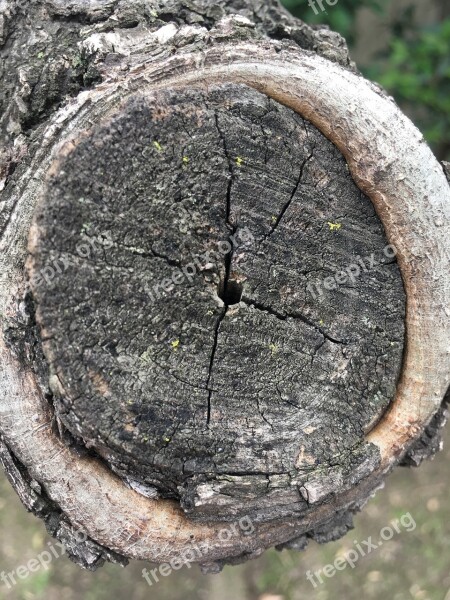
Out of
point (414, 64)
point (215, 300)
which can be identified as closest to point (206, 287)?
point (215, 300)

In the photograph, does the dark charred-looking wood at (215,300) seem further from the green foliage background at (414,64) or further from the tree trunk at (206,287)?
the green foliage background at (414,64)

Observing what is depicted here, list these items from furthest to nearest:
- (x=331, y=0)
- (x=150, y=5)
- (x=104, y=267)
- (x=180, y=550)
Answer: (x=331, y=0)
(x=150, y=5)
(x=180, y=550)
(x=104, y=267)

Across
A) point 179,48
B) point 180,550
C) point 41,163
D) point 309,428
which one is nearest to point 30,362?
point 41,163

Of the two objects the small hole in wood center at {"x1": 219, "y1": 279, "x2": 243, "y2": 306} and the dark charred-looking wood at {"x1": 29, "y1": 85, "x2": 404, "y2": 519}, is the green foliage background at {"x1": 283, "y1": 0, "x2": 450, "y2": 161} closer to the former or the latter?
the dark charred-looking wood at {"x1": 29, "y1": 85, "x2": 404, "y2": 519}

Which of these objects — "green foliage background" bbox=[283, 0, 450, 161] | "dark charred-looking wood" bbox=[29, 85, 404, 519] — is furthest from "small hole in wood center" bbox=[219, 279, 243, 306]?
"green foliage background" bbox=[283, 0, 450, 161]

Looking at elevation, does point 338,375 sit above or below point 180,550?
above

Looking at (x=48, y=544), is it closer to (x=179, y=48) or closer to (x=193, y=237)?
(x=193, y=237)

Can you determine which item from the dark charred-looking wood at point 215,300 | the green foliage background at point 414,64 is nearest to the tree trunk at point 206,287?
the dark charred-looking wood at point 215,300
